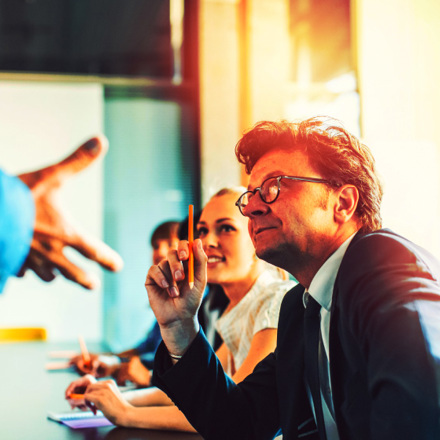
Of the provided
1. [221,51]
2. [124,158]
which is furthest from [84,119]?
[221,51]

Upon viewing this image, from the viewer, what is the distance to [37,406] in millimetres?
1755

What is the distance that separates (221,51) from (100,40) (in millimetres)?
1379

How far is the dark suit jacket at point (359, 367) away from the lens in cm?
76

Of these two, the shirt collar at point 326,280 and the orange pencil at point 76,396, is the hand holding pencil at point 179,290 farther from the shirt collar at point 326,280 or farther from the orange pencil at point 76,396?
the orange pencil at point 76,396

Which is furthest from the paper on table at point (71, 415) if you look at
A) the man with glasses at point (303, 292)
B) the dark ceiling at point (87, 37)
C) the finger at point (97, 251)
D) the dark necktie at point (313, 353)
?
the dark ceiling at point (87, 37)

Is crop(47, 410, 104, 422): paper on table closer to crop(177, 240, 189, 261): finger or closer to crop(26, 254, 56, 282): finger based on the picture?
crop(177, 240, 189, 261): finger

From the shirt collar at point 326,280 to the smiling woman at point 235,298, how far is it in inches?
21.5

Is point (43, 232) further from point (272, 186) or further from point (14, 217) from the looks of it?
point (272, 186)

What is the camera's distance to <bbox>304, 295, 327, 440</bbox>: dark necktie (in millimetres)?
1017

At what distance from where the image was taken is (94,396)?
1.50 m

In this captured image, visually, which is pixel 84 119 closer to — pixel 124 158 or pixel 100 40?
pixel 124 158

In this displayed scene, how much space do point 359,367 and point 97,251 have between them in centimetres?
397

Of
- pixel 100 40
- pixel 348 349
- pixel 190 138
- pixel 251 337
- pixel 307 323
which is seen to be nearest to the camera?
pixel 348 349

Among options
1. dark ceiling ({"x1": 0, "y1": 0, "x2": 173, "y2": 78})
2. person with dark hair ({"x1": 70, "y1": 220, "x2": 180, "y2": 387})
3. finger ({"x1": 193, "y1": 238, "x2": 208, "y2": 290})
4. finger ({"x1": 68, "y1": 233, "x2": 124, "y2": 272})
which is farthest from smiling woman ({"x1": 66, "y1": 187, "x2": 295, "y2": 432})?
dark ceiling ({"x1": 0, "y1": 0, "x2": 173, "y2": 78})
